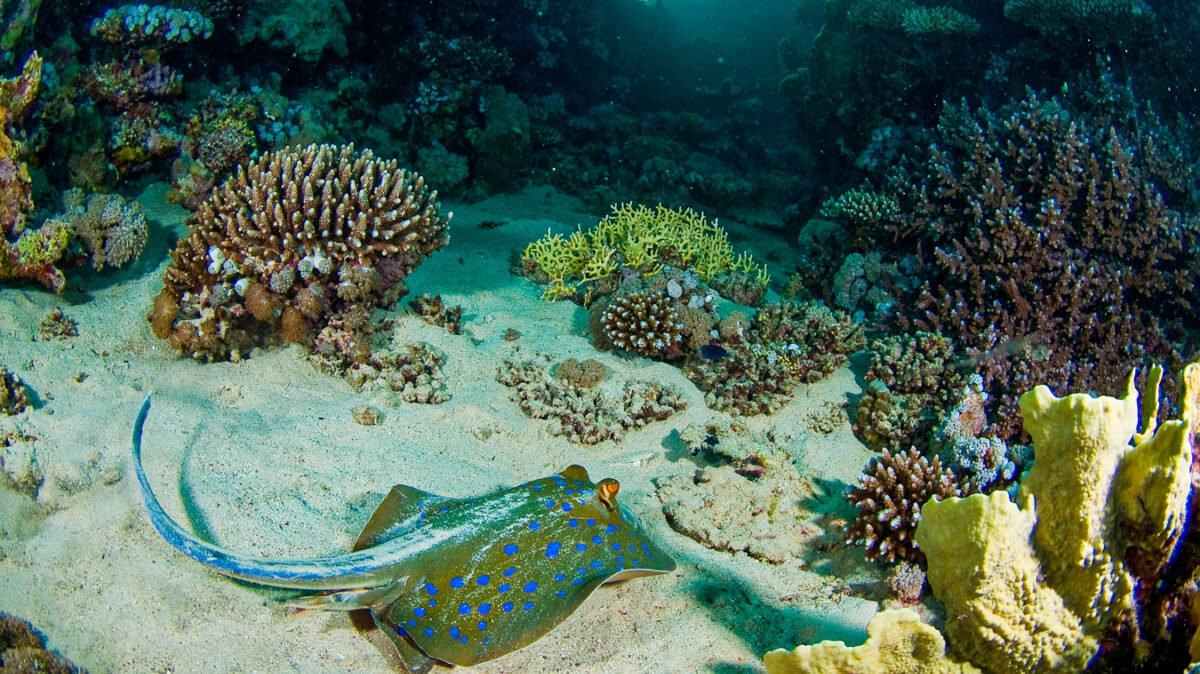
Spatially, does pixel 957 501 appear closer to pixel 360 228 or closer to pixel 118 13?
pixel 360 228

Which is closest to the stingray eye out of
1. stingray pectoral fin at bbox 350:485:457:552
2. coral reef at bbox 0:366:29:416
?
stingray pectoral fin at bbox 350:485:457:552

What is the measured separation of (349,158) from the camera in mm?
6633

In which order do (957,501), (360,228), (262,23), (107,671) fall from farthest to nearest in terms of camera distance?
(262,23)
(360,228)
(107,671)
(957,501)

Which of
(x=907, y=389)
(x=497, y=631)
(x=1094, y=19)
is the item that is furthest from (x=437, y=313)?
(x=1094, y=19)

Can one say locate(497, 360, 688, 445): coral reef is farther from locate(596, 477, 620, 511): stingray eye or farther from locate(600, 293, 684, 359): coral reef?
locate(596, 477, 620, 511): stingray eye

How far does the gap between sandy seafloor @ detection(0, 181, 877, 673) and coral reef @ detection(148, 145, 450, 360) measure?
1.08 feet

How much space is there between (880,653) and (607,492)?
1.78 meters

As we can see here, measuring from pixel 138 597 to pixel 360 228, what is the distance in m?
3.54

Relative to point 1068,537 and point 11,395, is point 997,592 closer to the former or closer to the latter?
point 1068,537

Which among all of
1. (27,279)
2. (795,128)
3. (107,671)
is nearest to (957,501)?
(107,671)

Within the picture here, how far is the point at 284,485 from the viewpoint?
184 inches

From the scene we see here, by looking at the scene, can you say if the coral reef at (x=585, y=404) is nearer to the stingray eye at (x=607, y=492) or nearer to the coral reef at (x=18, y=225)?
the stingray eye at (x=607, y=492)

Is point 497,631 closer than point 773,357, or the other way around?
point 497,631

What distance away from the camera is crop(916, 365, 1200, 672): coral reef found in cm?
261
